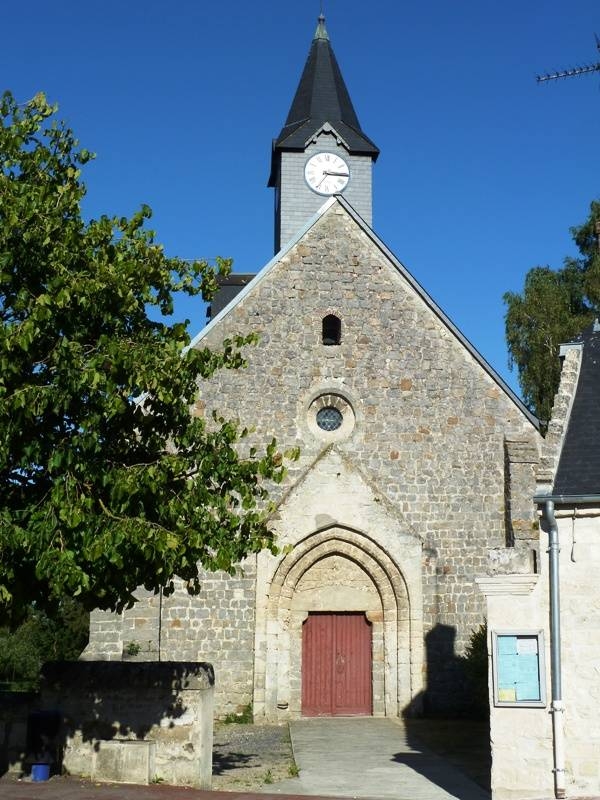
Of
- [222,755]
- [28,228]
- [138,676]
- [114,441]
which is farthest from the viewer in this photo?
[222,755]

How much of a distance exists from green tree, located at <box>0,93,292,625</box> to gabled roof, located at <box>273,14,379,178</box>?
56.4ft

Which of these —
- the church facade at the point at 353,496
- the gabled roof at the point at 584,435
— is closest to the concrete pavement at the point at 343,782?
the church facade at the point at 353,496

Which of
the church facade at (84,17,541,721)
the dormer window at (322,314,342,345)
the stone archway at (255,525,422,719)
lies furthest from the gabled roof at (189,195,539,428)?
the stone archway at (255,525,422,719)

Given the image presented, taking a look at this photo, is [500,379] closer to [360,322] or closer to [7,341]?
[360,322]

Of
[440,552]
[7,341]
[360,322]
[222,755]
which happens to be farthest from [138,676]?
[360,322]

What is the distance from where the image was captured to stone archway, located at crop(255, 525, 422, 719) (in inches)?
667

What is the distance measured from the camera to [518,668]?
9.90 meters

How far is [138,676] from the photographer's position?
1152 cm

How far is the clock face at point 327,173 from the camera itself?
26.8 meters

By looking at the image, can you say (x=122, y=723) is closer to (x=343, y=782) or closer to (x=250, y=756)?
(x=250, y=756)

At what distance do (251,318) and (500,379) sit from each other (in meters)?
5.15

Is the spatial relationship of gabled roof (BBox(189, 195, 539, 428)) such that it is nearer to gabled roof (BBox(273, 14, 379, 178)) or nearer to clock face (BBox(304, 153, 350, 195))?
clock face (BBox(304, 153, 350, 195))

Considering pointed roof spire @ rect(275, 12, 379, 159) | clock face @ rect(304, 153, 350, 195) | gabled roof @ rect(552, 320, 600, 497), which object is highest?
pointed roof spire @ rect(275, 12, 379, 159)

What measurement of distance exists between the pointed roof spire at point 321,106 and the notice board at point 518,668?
19884 mm
